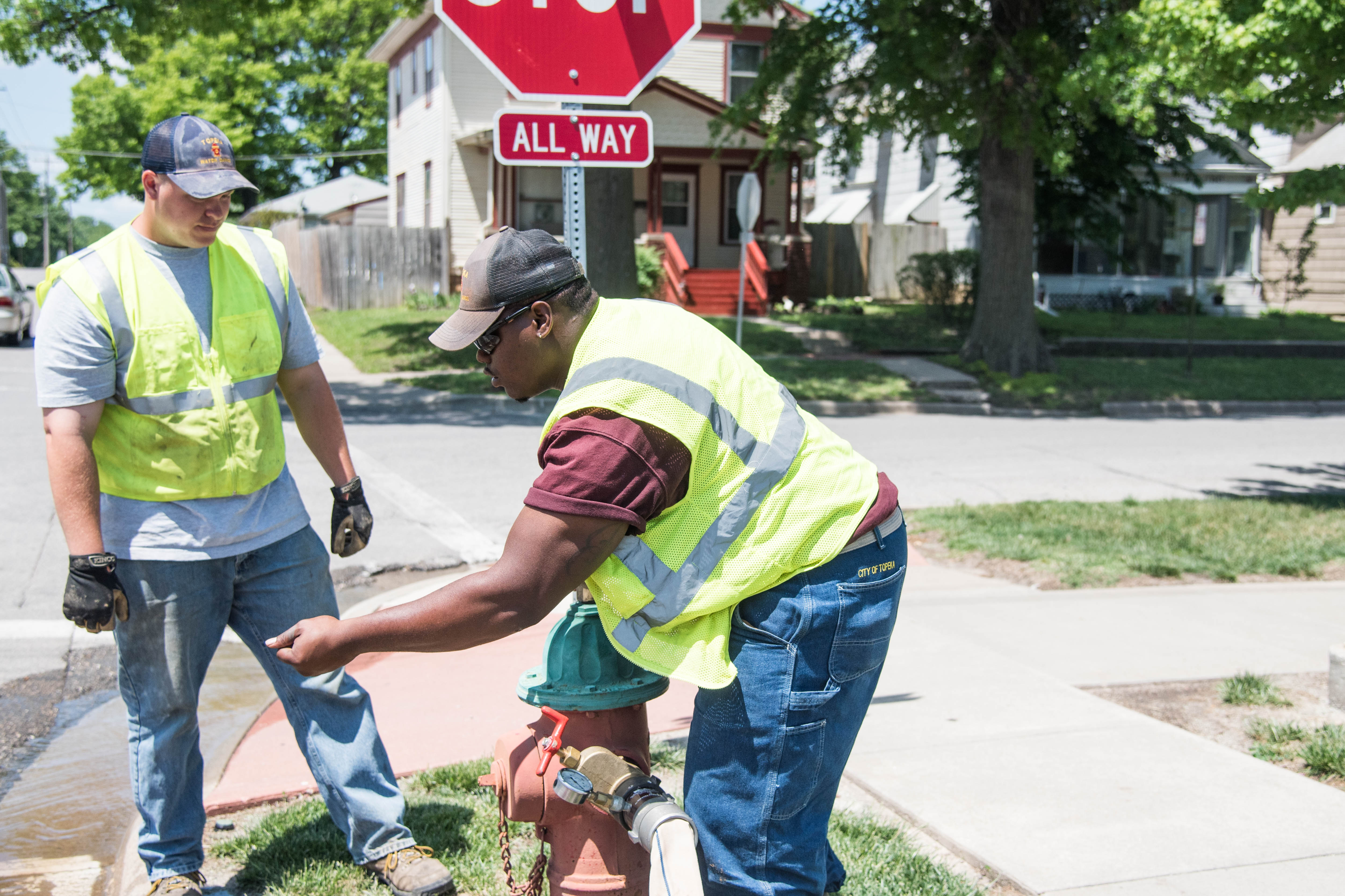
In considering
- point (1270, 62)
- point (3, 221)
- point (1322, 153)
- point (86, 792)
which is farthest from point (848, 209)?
point (86, 792)

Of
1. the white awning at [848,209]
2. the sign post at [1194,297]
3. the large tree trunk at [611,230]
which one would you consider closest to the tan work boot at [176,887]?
the large tree trunk at [611,230]

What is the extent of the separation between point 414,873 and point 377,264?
2648 cm

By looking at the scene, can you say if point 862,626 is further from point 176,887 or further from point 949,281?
point 949,281

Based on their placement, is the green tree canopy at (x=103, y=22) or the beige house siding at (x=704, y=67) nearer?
the green tree canopy at (x=103, y=22)

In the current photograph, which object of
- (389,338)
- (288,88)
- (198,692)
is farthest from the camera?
(288,88)

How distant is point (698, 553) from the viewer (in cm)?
211

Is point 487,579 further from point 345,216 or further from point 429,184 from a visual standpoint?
point 345,216

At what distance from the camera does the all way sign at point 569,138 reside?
3256 mm

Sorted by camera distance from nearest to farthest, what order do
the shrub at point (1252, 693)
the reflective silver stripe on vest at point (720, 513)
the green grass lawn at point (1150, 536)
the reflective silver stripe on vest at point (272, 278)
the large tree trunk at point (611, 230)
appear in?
the reflective silver stripe on vest at point (720, 513)
the reflective silver stripe on vest at point (272, 278)
the shrub at point (1252, 693)
the green grass lawn at point (1150, 536)
the large tree trunk at point (611, 230)

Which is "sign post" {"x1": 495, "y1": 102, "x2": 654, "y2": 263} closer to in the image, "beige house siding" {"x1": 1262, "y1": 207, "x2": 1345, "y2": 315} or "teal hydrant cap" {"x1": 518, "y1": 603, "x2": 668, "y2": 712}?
"teal hydrant cap" {"x1": 518, "y1": 603, "x2": 668, "y2": 712}

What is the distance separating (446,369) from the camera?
1708 cm

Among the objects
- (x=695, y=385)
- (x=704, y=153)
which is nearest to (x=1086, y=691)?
(x=695, y=385)

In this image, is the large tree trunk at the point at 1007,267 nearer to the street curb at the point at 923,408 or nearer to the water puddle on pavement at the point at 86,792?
the street curb at the point at 923,408

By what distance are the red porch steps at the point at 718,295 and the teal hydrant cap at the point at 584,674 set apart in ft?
74.2
